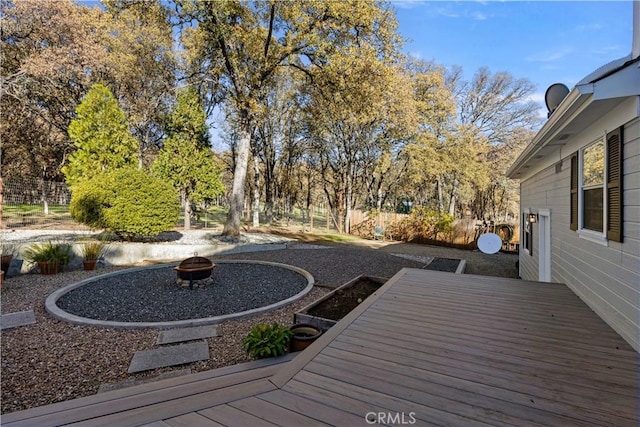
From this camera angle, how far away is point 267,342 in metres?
3.02

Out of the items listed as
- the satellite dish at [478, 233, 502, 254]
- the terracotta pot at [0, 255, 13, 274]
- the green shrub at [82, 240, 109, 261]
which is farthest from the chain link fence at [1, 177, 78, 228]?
the satellite dish at [478, 233, 502, 254]

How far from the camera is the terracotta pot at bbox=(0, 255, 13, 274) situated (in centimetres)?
595

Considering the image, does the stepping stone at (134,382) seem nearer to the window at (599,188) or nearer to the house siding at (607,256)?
the house siding at (607,256)

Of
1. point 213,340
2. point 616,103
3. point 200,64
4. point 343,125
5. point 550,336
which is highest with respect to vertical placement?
point 200,64

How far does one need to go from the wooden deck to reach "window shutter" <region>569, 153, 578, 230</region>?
1.40 meters

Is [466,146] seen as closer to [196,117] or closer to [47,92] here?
[196,117]

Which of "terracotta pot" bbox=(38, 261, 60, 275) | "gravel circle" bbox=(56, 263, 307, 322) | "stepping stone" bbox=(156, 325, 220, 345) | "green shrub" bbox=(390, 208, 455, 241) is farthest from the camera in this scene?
"green shrub" bbox=(390, 208, 455, 241)

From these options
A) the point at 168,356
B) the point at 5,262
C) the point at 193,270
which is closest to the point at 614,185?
the point at 168,356

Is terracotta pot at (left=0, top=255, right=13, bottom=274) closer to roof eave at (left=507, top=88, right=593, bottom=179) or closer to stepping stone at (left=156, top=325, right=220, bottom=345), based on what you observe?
stepping stone at (left=156, top=325, right=220, bottom=345)

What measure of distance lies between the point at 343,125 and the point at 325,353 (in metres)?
17.0

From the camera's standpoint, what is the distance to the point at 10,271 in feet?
20.3

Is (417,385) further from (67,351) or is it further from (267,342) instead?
(67,351)

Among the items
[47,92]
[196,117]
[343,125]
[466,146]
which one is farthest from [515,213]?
[47,92]

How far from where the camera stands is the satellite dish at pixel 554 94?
5.03 metres
